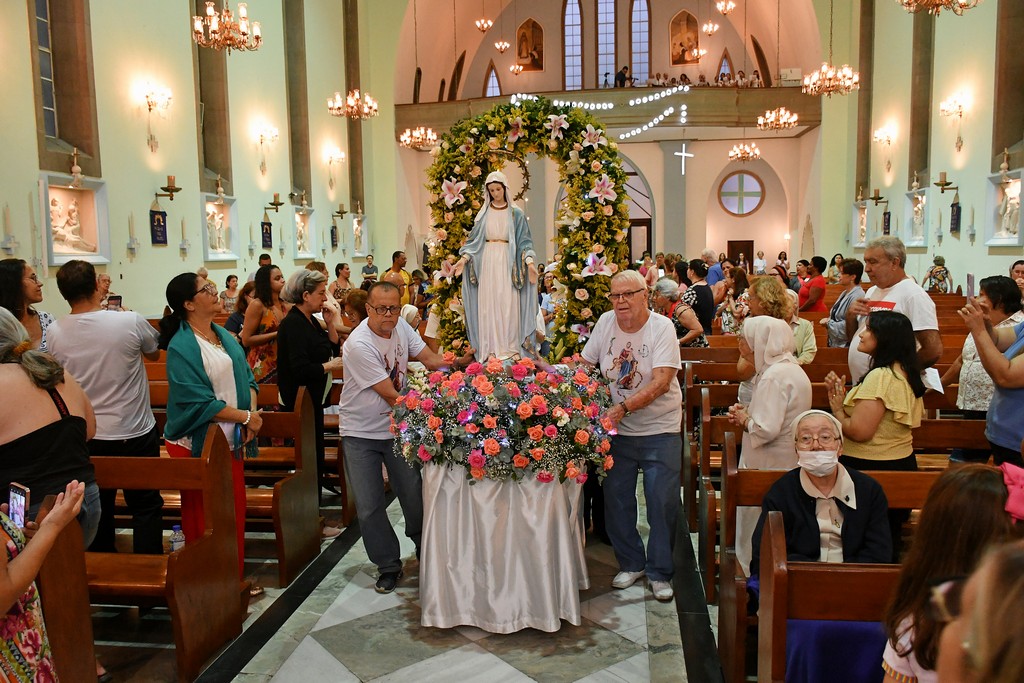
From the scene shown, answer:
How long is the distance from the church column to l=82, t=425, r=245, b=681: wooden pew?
20.9 metres

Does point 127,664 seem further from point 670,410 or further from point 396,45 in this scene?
point 396,45

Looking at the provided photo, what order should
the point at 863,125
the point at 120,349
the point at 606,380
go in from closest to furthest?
the point at 120,349 < the point at 606,380 < the point at 863,125

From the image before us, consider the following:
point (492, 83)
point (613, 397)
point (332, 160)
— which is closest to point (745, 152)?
point (492, 83)

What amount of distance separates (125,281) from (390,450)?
301 inches

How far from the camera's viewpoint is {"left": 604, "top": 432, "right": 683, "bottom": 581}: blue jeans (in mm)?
4523

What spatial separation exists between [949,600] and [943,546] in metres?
0.88

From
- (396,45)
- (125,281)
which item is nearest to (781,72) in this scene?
(396,45)

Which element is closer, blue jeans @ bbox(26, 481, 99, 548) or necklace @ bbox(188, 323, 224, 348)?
blue jeans @ bbox(26, 481, 99, 548)

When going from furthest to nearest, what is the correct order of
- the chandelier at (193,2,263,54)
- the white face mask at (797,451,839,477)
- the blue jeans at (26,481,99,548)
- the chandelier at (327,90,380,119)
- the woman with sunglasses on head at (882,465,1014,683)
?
1. the chandelier at (327,90,380,119)
2. the chandelier at (193,2,263,54)
3. the blue jeans at (26,481,99,548)
4. the white face mask at (797,451,839,477)
5. the woman with sunglasses on head at (882,465,1014,683)

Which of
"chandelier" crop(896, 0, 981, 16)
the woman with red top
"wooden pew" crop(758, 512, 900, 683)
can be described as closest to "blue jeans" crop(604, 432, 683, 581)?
"wooden pew" crop(758, 512, 900, 683)

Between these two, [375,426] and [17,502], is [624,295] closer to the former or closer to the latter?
[375,426]

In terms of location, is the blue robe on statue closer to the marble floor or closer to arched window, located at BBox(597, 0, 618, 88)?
the marble floor

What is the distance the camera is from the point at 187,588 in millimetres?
3615

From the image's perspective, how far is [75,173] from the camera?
9.67m
